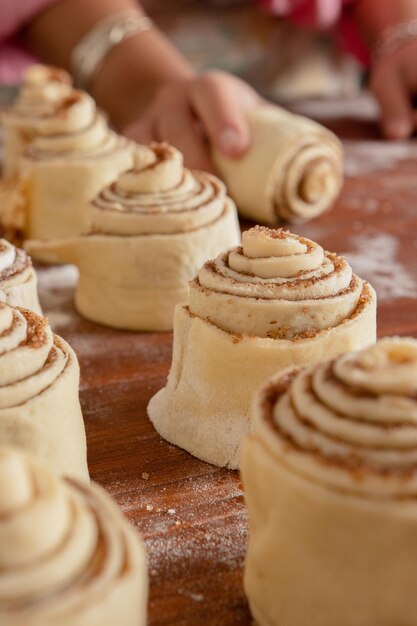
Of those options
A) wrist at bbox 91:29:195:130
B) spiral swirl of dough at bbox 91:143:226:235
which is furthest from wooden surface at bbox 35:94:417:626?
wrist at bbox 91:29:195:130

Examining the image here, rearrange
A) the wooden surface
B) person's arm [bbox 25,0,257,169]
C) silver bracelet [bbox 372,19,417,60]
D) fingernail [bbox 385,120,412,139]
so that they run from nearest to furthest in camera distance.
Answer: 1. the wooden surface
2. person's arm [bbox 25,0,257,169]
3. fingernail [bbox 385,120,412,139]
4. silver bracelet [bbox 372,19,417,60]

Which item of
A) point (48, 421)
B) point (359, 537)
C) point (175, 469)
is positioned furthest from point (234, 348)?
point (359, 537)

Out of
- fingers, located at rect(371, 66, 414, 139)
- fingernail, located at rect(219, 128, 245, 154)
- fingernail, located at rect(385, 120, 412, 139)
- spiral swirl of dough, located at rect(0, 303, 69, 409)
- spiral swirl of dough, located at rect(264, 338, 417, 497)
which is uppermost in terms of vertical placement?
spiral swirl of dough, located at rect(264, 338, 417, 497)

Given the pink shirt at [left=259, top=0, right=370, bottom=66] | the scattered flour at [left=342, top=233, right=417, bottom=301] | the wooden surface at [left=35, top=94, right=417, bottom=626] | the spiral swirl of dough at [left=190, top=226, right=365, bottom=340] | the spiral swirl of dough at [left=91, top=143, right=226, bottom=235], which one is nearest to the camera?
the wooden surface at [left=35, top=94, right=417, bottom=626]

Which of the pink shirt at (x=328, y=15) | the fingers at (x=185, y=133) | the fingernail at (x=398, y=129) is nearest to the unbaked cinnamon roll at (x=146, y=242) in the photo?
the fingers at (x=185, y=133)

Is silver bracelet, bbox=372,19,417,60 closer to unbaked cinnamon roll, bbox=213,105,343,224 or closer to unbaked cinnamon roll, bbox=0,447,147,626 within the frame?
unbaked cinnamon roll, bbox=213,105,343,224

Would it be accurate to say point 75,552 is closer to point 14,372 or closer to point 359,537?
point 359,537

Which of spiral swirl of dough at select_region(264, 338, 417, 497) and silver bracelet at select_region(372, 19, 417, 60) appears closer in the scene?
spiral swirl of dough at select_region(264, 338, 417, 497)
